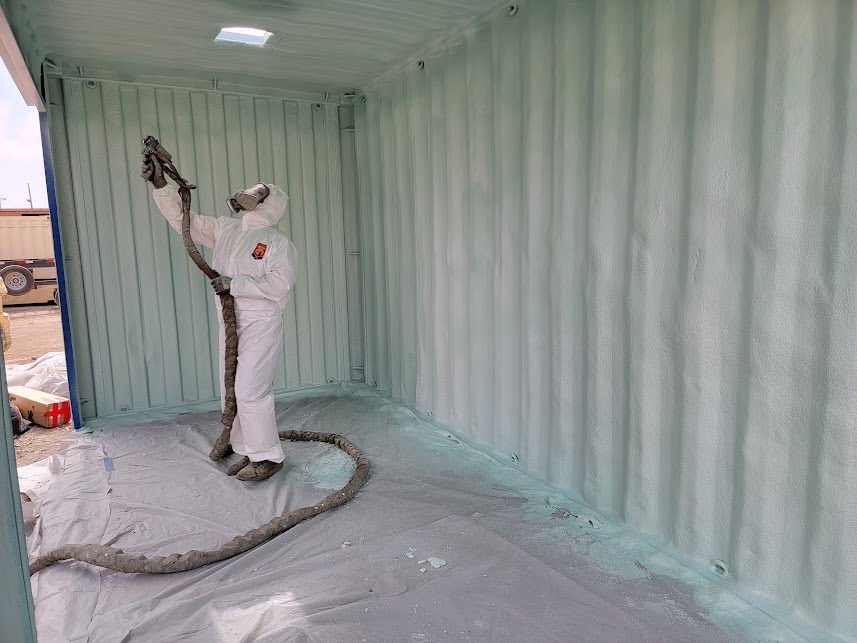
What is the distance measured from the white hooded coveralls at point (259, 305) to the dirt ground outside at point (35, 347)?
1.23 m

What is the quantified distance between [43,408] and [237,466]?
2.52 m

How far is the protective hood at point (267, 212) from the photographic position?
11.2 feet

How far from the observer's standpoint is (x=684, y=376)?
2.33m

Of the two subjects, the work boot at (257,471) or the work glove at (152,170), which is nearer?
the work glove at (152,170)

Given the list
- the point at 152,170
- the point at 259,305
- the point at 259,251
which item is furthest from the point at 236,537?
the point at 152,170

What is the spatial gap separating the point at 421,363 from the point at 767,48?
3.03 m

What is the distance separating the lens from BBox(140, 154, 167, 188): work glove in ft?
10.5

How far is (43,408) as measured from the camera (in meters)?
4.90

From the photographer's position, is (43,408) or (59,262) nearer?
(59,262)

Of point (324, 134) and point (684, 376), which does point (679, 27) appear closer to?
point (684, 376)

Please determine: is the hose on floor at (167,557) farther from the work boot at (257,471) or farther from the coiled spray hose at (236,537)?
the work boot at (257,471)

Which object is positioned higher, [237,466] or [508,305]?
[508,305]

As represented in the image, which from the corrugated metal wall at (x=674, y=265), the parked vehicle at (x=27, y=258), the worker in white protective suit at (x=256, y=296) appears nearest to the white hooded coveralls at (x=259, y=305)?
the worker in white protective suit at (x=256, y=296)

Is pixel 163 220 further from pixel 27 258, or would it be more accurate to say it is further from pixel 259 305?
pixel 27 258
